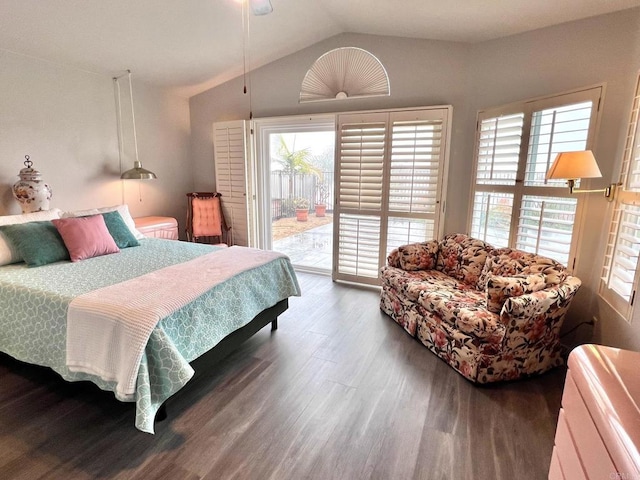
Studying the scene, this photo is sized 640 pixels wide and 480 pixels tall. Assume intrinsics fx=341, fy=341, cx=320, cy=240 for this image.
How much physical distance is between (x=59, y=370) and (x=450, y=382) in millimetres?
2443

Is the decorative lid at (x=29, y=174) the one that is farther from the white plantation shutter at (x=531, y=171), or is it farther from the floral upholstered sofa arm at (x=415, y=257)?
the white plantation shutter at (x=531, y=171)

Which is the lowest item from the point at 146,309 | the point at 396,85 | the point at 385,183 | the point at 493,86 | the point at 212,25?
the point at 146,309

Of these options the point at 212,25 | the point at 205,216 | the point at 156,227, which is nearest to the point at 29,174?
the point at 156,227

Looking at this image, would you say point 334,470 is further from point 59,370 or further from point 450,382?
point 59,370

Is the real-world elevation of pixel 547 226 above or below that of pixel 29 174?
below

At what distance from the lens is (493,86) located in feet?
10.7

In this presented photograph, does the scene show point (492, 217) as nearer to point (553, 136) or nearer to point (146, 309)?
point (553, 136)

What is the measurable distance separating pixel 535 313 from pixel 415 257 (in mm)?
1328

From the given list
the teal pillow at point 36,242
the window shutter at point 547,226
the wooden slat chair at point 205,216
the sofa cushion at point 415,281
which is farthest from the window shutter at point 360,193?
the teal pillow at point 36,242

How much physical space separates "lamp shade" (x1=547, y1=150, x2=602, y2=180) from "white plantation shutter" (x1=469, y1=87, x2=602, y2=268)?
1.48 ft

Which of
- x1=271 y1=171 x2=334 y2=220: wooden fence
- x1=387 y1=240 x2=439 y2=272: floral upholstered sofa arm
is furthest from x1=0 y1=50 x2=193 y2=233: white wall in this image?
x1=387 y1=240 x2=439 y2=272: floral upholstered sofa arm

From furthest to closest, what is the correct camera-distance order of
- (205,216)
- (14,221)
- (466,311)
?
(205,216) → (14,221) → (466,311)

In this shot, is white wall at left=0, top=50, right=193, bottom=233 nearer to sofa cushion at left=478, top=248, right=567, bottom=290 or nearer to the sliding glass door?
the sliding glass door

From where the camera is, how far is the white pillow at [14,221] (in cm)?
263
